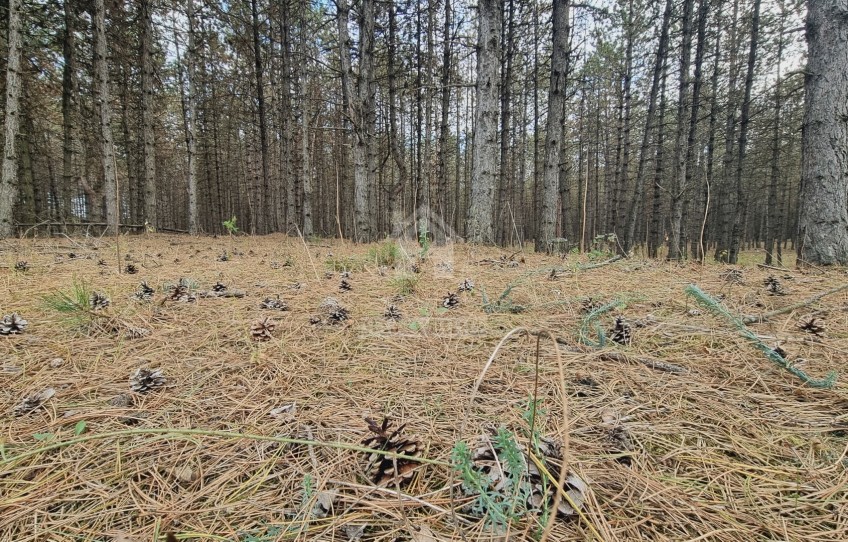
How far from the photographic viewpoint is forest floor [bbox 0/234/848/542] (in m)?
0.80

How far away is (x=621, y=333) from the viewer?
1804mm

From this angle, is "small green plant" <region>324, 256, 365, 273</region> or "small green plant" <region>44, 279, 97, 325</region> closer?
"small green plant" <region>44, 279, 97, 325</region>

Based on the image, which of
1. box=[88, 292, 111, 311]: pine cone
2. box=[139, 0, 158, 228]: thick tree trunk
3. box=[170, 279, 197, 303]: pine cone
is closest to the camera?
box=[88, 292, 111, 311]: pine cone

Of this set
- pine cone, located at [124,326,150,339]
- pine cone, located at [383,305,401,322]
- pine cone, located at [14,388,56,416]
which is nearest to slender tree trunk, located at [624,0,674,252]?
pine cone, located at [383,305,401,322]

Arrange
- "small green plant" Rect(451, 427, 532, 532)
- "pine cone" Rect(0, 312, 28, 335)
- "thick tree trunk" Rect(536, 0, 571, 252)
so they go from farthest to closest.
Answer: "thick tree trunk" Rect(536, 0, 571, 252), "pine cone" Rect(0, 312, 28, 335), "small green plant" Rect(451, 427, 532, 532)

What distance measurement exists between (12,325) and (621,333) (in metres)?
3.22

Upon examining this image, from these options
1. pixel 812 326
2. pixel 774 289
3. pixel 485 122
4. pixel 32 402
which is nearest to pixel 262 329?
pixel 32 402

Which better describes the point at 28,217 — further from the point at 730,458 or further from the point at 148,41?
the point at 730,458

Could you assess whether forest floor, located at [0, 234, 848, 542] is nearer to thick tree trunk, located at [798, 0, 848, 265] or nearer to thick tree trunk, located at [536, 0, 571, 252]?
thick tree trunk, located at [798, 0, 848, 265]

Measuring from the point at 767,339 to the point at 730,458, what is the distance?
108 centimetres

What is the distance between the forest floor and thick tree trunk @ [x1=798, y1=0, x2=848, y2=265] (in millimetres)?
3178

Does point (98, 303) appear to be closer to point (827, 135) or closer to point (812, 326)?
point (812, 326)

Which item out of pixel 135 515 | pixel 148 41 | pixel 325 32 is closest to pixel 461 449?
pixel 135 515

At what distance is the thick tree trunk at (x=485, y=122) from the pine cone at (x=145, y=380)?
5.46 metres
